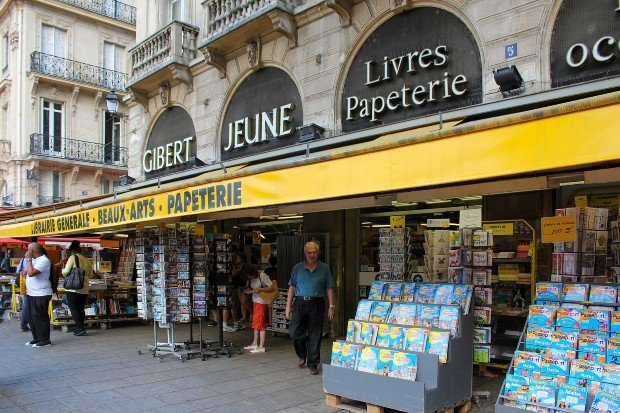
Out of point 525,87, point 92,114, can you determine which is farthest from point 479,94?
point 92,114

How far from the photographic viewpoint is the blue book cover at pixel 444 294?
5.91m

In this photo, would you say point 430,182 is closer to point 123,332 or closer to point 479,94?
point 479,94

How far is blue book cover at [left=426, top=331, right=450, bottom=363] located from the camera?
5164 mm

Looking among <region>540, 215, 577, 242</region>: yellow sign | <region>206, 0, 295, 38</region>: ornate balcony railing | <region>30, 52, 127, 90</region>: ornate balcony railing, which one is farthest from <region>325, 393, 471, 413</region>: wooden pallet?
<region>30, 52, 127, 90</region>: ornate balcony railing

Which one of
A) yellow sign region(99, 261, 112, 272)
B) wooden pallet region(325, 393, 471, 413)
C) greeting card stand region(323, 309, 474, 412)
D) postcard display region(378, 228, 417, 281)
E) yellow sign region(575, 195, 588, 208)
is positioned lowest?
wooden pallet region(325, 393, 471, 413)

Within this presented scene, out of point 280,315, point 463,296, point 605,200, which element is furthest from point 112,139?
point 463,296

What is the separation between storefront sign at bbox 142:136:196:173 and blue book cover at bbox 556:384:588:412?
11288 mm

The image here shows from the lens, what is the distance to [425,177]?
4.37 metres

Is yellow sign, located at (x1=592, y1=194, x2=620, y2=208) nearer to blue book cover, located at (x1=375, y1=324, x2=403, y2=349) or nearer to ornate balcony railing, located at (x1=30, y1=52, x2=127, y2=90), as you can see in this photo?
blue book cover, located at (x1=375, y1=324, x2=403, y2=349)

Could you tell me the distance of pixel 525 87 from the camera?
7.38 metres

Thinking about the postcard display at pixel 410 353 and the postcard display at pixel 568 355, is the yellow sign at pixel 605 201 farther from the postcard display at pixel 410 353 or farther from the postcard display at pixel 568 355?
the postcard display at pixel 410 353

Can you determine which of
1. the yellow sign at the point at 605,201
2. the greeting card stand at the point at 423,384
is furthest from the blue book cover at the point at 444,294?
the yellow sign at the point at 605,201

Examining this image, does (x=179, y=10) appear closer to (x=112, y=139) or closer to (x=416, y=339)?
(x=416, y=339)

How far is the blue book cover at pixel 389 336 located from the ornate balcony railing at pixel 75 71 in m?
24.8
